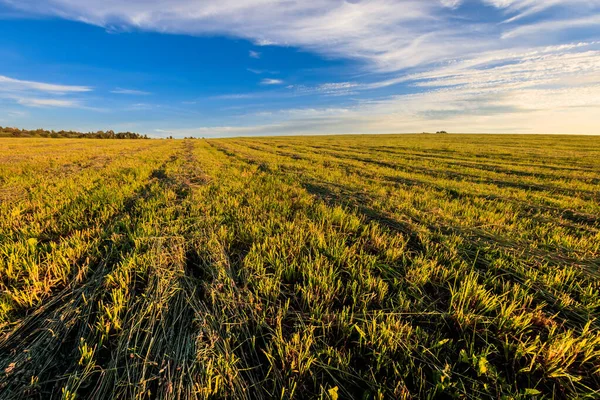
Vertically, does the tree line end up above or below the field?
above

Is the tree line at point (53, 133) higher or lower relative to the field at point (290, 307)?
higher

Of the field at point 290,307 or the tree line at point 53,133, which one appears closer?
the field at point 290,307

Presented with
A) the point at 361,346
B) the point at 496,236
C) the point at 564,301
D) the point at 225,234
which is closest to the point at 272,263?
the point at 225,234

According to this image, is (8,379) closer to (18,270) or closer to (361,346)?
(18,270)

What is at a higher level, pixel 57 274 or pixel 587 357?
pixel 57 274

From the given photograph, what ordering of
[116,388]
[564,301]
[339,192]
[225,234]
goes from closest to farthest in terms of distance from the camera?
[116,388] < [564,301] < [225,234] < [339,192]

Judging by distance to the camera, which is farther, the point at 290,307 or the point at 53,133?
the point at 53,133

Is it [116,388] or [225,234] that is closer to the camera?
[116,388]

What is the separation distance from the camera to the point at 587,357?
5.82ft

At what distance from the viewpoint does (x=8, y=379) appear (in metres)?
1.60

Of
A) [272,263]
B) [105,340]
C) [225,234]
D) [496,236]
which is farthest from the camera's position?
[496,236]

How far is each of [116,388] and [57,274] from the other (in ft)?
6.02

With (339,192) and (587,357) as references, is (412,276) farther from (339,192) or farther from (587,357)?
(339,192)

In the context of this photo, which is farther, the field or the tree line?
the tree line
